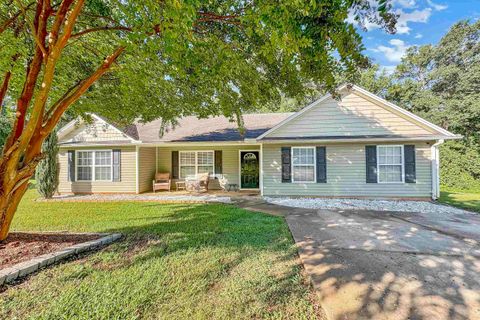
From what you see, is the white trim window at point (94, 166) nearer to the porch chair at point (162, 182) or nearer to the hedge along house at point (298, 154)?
the hedge along house at point (298, 154)

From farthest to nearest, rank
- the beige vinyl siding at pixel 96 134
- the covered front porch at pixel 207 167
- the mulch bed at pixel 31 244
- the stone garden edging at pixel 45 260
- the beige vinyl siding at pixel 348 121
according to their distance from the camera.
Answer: the covered front porch at pixel 207 167, the beige vinyl siding at pixel 96 134, the beige vinyl siding at pixel 348 121, the mulch bed at pixel 31 244, the stone garden edging at pixel 45 260

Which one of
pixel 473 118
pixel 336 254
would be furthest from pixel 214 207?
pixel 473 118

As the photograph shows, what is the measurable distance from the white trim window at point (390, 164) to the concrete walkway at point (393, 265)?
329cm

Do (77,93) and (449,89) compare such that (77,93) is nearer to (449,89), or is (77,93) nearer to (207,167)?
(207,167)

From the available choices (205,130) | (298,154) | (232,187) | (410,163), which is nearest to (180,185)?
(232,187)

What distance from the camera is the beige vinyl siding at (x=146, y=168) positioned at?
11852 mm

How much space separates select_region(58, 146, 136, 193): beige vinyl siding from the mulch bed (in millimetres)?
7023

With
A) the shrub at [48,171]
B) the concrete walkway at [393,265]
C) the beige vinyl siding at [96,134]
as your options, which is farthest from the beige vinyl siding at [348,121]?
the shrub at [48,171]

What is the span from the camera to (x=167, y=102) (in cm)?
760

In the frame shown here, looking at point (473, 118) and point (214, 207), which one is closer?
point (214, 207)

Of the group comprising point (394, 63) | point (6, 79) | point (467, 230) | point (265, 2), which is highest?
point (394, 63)

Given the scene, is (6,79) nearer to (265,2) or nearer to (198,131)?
(265,2)

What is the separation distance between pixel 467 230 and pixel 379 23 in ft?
18.7

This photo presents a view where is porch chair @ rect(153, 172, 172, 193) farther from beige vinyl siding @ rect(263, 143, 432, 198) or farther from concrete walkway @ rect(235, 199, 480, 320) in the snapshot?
concrete walkway @ rect(235, 199, 480, 320)
